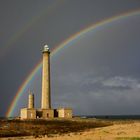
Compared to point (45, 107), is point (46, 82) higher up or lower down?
higher up

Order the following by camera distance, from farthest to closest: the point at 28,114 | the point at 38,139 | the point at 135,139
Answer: the point at 28,114 < the point at 38,139 < the point at 135,139

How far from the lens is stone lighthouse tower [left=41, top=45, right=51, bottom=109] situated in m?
73.0

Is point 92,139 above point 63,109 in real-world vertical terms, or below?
below

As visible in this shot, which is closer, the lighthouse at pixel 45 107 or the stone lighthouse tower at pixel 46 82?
the lighthouse at pixel 45 107

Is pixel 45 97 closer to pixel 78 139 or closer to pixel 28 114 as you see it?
pixel 28 114

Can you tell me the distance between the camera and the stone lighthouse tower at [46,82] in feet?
239

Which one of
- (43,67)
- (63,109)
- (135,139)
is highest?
(43,67)

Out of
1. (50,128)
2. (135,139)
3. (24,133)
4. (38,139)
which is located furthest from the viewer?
(50,128)

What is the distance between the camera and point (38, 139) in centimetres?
3059

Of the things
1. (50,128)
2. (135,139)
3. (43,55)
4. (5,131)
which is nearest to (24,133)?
(5,131)

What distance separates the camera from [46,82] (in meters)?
74.1

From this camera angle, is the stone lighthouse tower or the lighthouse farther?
the stone lighthouse tower

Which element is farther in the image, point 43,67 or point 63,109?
point 43,67

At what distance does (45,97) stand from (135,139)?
4569 cm
